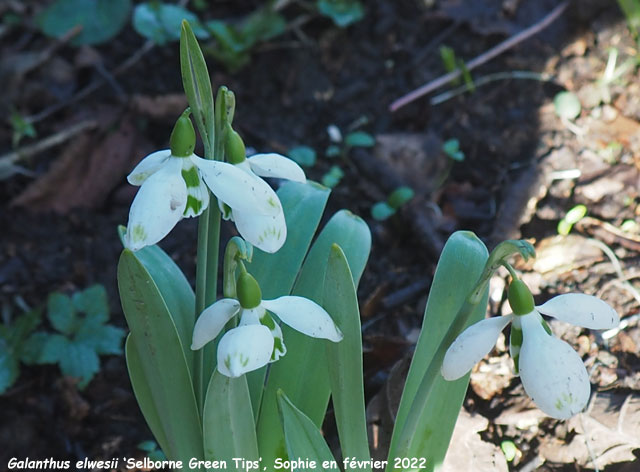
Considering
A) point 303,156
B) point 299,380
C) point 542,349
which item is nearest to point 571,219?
point 303,156

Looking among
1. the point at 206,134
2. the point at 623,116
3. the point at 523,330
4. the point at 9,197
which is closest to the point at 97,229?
the point at 9,197

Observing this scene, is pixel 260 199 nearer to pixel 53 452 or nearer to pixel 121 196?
pixel 53 452

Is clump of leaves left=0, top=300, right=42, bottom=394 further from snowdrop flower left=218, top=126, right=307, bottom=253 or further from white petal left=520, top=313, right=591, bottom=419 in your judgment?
white petal left=520, top=313, right=591, bottom=419

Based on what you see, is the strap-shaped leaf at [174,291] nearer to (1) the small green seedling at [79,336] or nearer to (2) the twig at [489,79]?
(1) the small green seedling at [79,336]

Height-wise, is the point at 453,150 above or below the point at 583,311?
below

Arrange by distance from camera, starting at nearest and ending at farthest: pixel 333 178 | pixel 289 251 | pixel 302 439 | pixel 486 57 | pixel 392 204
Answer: pixel 302 439 → pixel 289 251 → pixel 392 204 → pixel 333 178 → pixel 486 57

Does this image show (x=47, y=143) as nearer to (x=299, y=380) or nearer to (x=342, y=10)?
(x=342, y=10)
